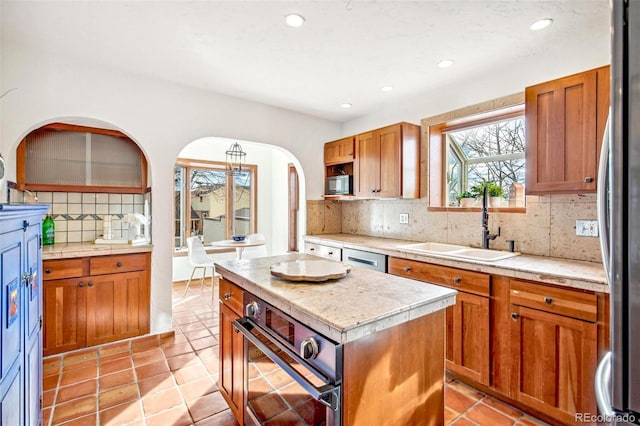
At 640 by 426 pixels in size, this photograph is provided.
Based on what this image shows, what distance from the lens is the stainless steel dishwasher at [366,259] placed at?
9.25 ft

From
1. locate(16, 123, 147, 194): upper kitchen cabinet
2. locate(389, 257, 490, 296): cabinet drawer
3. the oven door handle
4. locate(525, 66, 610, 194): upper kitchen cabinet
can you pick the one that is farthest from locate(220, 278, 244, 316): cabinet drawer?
locate(525, 66, 610, 194): upper kitchen cabinet

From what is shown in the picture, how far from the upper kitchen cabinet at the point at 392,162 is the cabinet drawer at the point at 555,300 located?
4.80 ft

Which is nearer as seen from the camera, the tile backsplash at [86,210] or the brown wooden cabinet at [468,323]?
the brown wooden cabinet at [468,323]

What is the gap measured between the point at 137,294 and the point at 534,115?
3510 millimetres

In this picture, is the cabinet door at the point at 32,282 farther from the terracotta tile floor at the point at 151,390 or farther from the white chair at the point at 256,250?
the white chair at the point at 256,250

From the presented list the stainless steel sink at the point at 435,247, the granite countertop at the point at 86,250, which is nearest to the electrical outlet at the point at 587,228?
the stainless steel sink at the point at 435,247

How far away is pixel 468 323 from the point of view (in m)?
2.17

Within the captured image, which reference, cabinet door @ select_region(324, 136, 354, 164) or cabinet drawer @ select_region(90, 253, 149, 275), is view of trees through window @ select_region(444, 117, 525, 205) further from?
cabinet drawer @ select_region(90, 253, 149, 275)

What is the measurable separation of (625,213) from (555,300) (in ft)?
4.75

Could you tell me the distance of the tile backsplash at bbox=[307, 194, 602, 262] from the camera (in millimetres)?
2186

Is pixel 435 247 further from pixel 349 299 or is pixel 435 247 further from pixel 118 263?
pixel 118 263

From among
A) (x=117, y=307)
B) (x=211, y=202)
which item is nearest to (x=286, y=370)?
(x=117, y=307)

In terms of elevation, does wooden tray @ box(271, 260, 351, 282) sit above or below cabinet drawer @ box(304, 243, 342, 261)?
above

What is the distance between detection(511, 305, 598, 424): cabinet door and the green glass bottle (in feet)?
12.4
